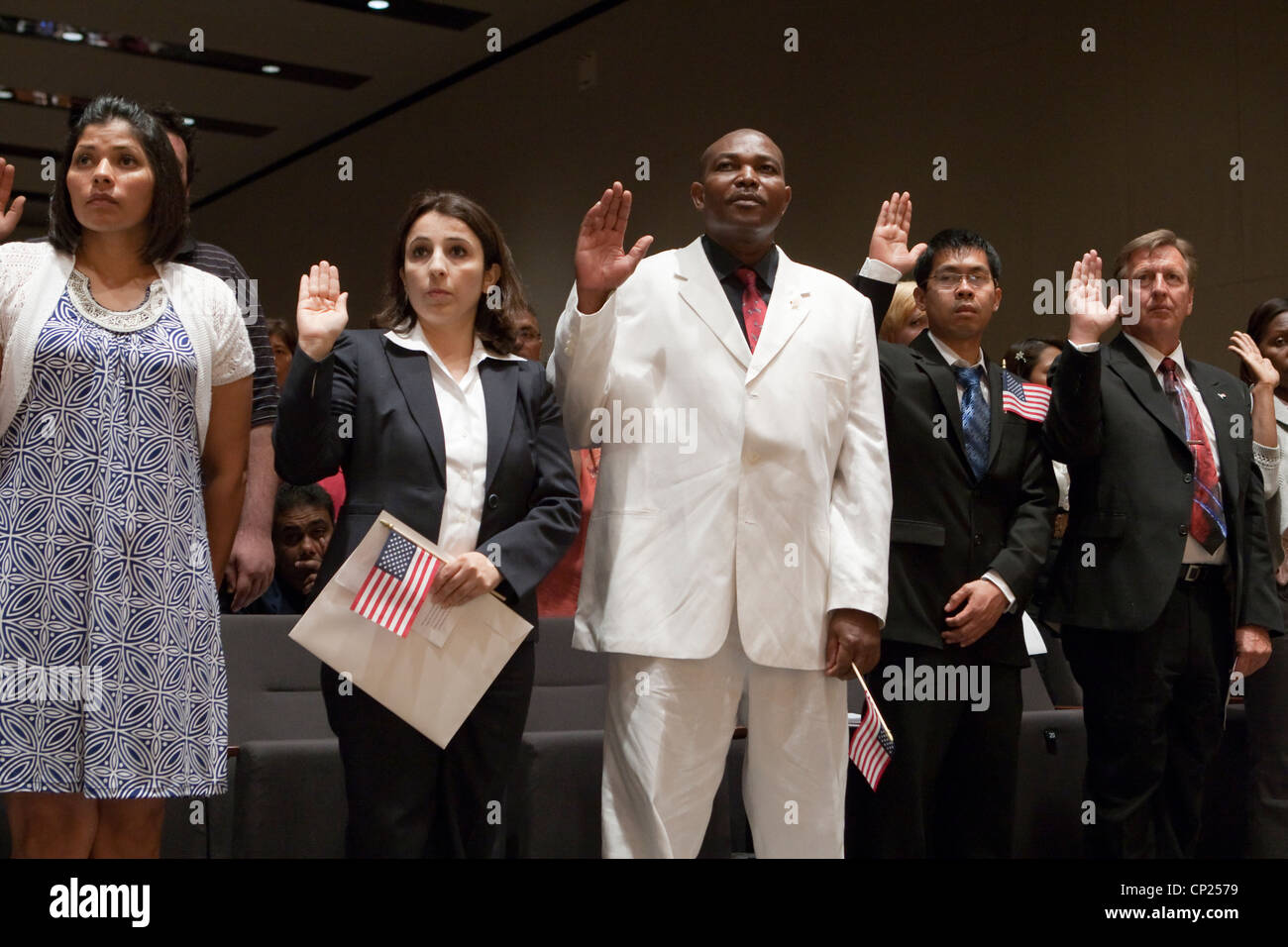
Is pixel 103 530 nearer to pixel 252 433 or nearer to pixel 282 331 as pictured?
pixel 252 433

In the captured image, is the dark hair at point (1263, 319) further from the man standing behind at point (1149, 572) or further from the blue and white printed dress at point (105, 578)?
the blue and white printed dress at point (105, 578)

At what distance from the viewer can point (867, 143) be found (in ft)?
21.2

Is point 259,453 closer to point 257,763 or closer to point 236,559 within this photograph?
point 236,559

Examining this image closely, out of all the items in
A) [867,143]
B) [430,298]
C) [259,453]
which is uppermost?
[867,143]

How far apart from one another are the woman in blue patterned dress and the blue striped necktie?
1.70 meters

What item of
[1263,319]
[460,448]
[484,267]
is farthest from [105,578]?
[1263,319]

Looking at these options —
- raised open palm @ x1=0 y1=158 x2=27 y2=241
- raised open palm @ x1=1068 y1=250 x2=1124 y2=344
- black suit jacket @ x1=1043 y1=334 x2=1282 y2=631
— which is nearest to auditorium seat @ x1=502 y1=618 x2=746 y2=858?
black suit jacket @ x1=1043 y1=334 x2=1282 y2=631

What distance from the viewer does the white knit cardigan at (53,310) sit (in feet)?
7.52

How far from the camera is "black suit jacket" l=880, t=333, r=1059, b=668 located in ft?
10.2
